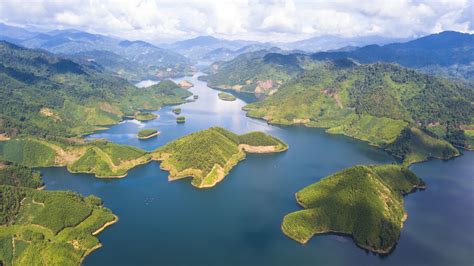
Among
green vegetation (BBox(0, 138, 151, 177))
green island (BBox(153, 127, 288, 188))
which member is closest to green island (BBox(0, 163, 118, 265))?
green vegetation (BBox(0, 138, 151, 177))

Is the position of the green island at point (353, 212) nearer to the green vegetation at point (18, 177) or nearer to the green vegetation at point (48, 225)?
the green vegetation at point (48, 225)

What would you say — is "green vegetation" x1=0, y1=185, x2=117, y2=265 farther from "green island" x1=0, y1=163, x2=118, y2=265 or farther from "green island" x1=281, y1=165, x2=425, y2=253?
"green island" x1=281, y1=165, x2=425, y2=253

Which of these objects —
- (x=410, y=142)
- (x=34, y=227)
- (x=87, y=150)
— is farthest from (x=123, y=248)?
(x=410, y=142)

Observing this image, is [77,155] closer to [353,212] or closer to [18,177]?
[18,177]

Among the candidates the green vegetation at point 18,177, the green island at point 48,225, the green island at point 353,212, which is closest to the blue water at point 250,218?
the green island at point 353,212

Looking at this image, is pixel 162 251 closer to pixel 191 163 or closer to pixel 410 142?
pixel 191 163
